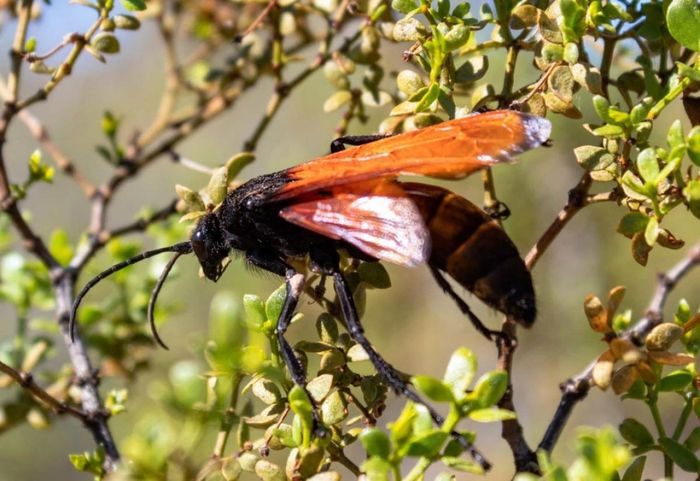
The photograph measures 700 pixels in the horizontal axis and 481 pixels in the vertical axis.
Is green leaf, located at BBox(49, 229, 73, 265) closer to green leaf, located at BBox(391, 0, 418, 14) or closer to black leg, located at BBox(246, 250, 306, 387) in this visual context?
black leg, located at BBox(246, 250, 306, 387)

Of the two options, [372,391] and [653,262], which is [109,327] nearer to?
[372,391]

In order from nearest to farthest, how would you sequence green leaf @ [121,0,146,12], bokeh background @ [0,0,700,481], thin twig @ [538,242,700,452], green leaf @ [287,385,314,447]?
thin twig @ [538,242,700,452] < green leaf @ [287,385,314,447] < green leaf @ [121,0,146,12] < bokeh background @ [0,0,700,481]

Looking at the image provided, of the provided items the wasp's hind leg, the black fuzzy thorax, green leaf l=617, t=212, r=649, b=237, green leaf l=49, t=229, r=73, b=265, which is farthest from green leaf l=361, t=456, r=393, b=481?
green leaf l=49, t=229, r=73, b=265

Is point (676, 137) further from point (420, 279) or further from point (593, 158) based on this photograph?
point (420, 279)

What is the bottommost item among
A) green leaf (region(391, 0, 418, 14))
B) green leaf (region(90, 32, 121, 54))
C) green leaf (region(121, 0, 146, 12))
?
green leaf (region(391, 0, 418, 14))

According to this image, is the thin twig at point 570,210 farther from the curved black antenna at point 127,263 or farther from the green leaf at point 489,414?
the curved black antenna at point 127,263

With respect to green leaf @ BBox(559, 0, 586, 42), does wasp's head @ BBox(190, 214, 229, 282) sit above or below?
below
